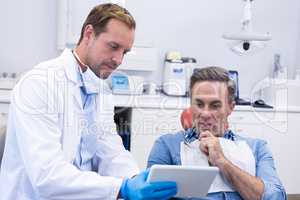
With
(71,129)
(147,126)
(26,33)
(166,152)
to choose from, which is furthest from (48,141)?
(26,33)

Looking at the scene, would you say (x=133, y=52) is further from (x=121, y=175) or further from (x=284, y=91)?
(x=121, y=175)

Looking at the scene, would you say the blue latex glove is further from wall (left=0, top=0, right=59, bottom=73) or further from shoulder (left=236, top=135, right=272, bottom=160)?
wall (left=0, top=0, right=59, bottom=73)

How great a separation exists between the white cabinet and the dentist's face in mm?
1249

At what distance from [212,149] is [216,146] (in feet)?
0.07

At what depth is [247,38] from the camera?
2951mm

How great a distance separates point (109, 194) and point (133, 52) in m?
1.93

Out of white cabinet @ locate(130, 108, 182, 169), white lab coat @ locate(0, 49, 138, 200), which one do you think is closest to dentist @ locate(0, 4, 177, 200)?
white lab coat @ locate(0, 49, 138, 200)

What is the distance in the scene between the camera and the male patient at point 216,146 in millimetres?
1536

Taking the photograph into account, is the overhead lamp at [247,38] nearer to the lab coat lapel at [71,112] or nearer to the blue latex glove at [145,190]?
the lab coat lapel at [71,112]

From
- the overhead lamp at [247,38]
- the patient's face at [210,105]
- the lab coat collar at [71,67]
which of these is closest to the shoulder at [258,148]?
the patient's face at [210,105]

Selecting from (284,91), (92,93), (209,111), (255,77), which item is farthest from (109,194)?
(255,77)

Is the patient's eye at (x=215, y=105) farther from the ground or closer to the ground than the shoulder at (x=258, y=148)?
farther from the ground

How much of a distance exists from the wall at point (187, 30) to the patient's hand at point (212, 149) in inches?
67.4

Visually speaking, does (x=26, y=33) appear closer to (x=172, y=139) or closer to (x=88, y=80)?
(x=88, y=80)
